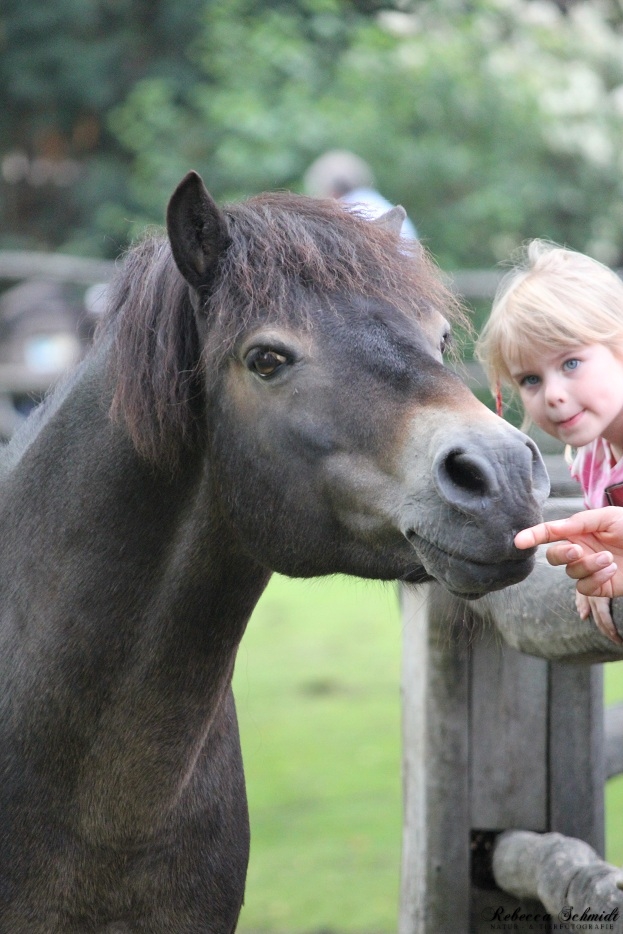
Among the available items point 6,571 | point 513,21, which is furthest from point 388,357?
point 513,21

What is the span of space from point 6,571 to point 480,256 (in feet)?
37.5

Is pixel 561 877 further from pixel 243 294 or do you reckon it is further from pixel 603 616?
pixel 243 294

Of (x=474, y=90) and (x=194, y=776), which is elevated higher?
(x=474, y=90)

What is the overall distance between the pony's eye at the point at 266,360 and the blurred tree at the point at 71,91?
736 inches

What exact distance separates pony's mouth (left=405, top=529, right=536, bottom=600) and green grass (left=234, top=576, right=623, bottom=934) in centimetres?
52

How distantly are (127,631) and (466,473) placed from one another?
31.5 inches

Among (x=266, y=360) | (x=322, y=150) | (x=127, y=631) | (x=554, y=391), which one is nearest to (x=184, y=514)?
(x=127, y=631)

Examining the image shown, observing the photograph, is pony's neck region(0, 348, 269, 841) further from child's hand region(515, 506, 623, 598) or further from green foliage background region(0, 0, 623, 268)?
green foliage background region(0, 0, 623, 268)

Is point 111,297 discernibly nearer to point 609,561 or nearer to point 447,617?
point 447,617

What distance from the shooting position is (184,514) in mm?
2221

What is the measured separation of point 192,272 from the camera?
6.98 feet

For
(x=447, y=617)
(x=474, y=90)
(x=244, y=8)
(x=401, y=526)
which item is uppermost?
(x=244, y=8)

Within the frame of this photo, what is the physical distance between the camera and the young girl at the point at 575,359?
227 centimetres

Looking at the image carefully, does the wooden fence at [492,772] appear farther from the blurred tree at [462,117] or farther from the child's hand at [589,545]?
the blurred tree at [462,117]
